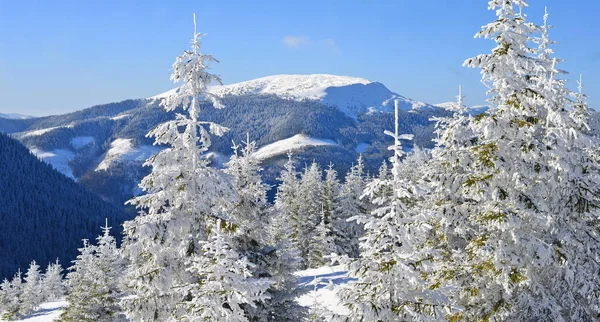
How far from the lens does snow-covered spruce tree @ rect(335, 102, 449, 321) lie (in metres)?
9.22

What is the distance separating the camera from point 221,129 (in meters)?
14.0

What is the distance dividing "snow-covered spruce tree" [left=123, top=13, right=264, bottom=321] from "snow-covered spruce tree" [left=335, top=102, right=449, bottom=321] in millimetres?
4985

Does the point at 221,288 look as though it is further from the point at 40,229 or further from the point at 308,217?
the point at 40,229

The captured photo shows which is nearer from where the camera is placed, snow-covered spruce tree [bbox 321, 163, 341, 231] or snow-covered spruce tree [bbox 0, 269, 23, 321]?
snow-covered spruce tree [bbox 321, 163, 341, 231]

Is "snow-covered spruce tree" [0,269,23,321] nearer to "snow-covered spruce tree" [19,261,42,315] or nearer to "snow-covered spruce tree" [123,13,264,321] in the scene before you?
"snow-covered spruce tree" [19,261,42,315]

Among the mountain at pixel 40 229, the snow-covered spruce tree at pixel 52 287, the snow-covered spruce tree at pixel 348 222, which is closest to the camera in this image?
the snow-covered spruce tree at pixel 348 222

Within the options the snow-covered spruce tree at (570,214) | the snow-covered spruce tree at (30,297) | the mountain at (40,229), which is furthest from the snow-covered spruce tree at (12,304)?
the mountain at (40,229)

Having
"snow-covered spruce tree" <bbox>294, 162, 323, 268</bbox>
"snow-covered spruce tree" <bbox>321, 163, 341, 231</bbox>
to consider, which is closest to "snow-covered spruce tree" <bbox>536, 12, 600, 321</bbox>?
"snow-covered spruce tree" <bbox>321, 163, 341, 231</bbox>

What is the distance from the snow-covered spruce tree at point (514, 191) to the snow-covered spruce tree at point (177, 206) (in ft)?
21.7

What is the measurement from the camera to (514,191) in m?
12.2

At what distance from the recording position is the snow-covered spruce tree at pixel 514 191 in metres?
11.8

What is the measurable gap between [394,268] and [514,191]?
15.6ft

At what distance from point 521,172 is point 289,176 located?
45.0m

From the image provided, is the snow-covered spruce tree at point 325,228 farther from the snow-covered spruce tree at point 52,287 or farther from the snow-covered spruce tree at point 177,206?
the snow-covered spruce tree at point 52,287
